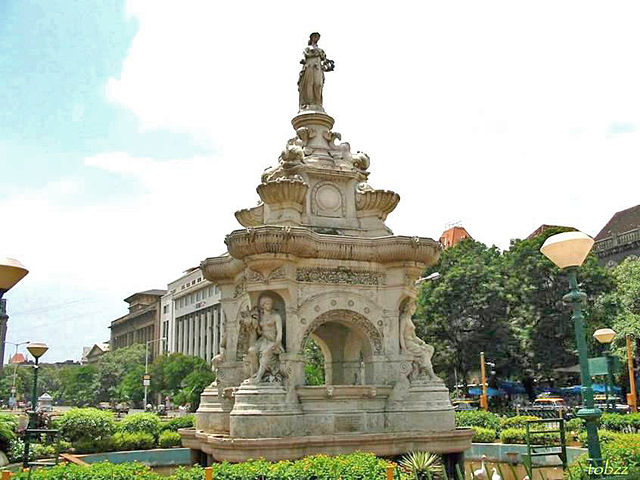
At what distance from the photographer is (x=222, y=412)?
1428cm

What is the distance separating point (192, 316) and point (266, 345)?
7572 cm

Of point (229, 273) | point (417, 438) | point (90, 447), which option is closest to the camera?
point (417, 438)

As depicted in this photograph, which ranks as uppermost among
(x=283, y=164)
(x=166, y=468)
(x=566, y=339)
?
(x=283, y=164)

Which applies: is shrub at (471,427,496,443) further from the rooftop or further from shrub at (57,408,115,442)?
the rooftop

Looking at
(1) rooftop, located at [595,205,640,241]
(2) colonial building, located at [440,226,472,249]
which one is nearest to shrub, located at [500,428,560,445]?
(1) rooftop, located at [595,205,640,241]

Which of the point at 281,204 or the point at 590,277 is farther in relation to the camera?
the point at 590,277

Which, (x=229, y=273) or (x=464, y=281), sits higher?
(x=464, y=281)

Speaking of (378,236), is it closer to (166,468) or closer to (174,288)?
(166,468)

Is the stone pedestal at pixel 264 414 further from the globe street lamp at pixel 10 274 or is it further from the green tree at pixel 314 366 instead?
the green tree at pixel 314 366

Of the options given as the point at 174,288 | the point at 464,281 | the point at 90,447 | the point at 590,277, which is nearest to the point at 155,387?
the point at 174,288

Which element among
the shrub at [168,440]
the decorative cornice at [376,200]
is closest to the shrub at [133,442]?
the shrub at [168,440]

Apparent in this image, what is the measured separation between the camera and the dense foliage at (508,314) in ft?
125

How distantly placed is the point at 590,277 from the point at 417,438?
3033cm

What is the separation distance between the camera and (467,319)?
40000mm
